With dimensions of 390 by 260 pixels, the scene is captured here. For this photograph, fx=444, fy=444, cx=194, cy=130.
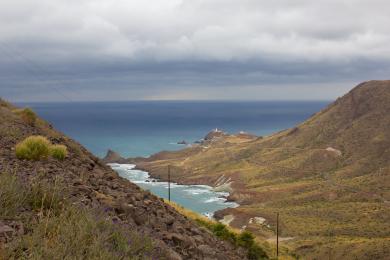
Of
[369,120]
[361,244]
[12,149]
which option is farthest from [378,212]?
[12,149]

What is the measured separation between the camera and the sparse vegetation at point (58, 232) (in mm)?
5035

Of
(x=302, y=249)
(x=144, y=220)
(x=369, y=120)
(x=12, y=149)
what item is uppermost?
(x=369, y=120)

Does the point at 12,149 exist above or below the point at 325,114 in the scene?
below

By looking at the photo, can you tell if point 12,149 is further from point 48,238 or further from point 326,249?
point 326,249

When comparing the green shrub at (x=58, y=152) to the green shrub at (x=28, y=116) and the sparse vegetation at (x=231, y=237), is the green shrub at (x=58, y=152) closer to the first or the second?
the green shrub at (x=28, y=116)

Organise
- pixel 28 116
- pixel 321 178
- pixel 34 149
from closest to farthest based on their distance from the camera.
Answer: pixel 34 149
pixel 28 116
pixel 321 178

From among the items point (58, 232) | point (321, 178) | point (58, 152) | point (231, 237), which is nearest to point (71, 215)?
point (58, 232)

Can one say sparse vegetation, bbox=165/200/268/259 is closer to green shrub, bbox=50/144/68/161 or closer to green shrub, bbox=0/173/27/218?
green shrub, bbox=50/144/68/161

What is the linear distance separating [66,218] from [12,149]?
7698 mm

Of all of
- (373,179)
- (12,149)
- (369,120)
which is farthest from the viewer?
(369,120)

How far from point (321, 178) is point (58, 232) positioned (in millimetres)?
145093

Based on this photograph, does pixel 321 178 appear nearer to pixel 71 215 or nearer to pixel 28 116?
pixel 28 116

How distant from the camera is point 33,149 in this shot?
40.5ft

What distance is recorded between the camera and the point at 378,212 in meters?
97.1
